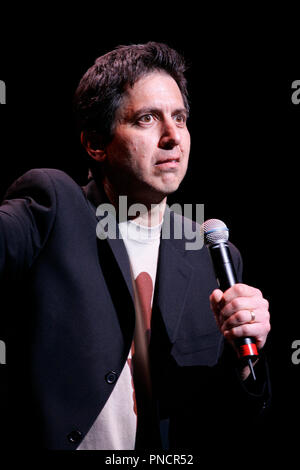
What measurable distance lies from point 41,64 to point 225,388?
1.59 meters

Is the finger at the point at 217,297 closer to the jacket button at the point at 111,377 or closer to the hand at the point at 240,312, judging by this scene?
the hand at the point at 240,312

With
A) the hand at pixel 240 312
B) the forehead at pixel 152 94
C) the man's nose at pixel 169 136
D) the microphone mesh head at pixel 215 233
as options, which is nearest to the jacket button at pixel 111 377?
the hand at pixel 240 312

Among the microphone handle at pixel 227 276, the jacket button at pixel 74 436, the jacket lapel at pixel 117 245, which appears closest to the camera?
the microphone handle at pixel 227 276

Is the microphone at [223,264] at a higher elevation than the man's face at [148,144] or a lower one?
lower

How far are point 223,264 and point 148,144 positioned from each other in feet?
1.65

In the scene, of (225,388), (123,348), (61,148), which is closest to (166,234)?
(123,348)

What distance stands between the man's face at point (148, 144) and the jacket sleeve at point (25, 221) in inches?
10.7

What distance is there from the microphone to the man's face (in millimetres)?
261

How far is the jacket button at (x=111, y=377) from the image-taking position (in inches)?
49.8

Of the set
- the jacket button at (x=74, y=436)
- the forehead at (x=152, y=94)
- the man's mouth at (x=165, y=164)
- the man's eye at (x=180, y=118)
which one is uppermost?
the forehead at (x=152, y=94)

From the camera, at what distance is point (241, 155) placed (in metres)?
2.13

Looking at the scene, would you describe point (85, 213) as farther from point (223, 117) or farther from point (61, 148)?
point (223, 117)

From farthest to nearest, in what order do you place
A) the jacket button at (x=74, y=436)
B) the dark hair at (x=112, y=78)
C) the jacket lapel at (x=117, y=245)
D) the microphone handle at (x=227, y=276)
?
1. the dark hair at (x=112, y=78)
2. the jacket lapel at (x=117, y=245)
3. the jacket button at (x=74, y=436)
4. the microphone handle at (x=227, y=276)

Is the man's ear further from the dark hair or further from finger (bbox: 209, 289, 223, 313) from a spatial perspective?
finger (bbox: 209, 289, 223, 313)
